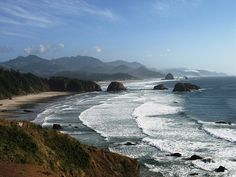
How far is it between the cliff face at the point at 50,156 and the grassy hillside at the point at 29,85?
7305 centimetres

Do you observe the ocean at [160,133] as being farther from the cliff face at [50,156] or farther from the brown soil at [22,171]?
the brown soil at [22,171]

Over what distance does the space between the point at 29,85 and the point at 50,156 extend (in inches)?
3896

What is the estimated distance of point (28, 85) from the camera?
4643 inches

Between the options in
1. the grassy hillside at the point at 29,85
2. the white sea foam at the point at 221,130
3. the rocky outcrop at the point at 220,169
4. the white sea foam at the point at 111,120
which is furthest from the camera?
the grassy hillside at the point at 29,85

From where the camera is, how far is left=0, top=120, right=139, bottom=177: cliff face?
20.0 metres

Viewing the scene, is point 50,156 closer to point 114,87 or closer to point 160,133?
point 160,133

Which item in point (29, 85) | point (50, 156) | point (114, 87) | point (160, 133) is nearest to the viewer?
point (50, 156)

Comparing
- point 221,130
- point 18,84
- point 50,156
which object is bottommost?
point 221,130

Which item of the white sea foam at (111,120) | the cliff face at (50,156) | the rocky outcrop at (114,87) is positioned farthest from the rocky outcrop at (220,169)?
the rocky outcrop at (114,87)

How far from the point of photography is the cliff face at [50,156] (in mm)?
20016

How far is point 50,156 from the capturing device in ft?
72.4

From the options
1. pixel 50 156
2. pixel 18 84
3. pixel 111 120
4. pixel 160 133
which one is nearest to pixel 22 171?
pixel 50 156

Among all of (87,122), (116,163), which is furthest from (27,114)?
(116,163)

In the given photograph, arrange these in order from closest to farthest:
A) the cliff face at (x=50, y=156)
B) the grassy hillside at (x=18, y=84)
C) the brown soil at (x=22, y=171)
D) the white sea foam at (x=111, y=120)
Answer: the brown soil at (x=22, y=171) < the cliff face at (x=50, y=156) < the white sea foam at (x=111, y=120) < the grassy hillside at (x=18, y=84)
